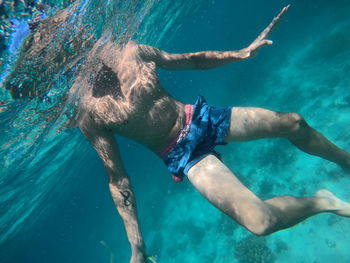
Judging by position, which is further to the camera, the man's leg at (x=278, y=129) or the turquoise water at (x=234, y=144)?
the turquoise water at (x=234, y=144)

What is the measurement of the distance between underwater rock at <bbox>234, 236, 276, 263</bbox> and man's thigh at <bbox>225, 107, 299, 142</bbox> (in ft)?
25.9

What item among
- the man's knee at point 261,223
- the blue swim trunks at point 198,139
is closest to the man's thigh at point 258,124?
the blue swim trunks at point 198,139

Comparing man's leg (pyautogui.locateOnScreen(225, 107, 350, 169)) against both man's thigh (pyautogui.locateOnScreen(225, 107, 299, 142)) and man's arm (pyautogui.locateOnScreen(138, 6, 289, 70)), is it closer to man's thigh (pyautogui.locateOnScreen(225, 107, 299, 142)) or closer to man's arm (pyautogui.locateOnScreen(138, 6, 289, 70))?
man's thigh (pyautogui.locateOnScreen(225, 107, 299, 142))

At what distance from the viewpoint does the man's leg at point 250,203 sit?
332cm

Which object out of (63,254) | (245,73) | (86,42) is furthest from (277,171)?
(63,254)

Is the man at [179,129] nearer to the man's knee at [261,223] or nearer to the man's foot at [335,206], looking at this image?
the man's foot at [335,206]

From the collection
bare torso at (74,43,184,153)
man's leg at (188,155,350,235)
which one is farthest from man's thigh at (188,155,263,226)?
bare torso at (74,43,184,153)

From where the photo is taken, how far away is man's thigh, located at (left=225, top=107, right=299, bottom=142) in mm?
4504

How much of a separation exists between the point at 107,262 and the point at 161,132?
33437mm

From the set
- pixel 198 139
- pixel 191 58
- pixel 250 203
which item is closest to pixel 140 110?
pixel 198 139

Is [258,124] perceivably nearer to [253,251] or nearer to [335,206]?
[335,206]

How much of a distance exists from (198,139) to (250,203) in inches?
60.5

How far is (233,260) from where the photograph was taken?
1218 cm

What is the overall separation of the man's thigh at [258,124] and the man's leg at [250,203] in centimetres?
74
